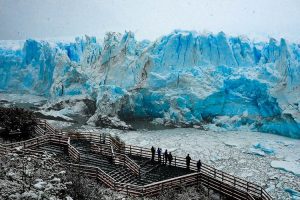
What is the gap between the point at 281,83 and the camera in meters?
25.8

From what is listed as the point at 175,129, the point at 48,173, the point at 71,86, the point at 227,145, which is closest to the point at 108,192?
the point at 48,173

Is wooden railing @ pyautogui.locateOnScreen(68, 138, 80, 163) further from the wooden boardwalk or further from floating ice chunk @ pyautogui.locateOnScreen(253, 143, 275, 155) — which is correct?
floating ice chunk @ pyautogui.locateOnScreen(253, 143, 275, 155)

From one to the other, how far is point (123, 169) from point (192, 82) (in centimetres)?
1628

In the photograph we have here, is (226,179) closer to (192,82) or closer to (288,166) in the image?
(288,166)

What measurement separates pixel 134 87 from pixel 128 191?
755 inches

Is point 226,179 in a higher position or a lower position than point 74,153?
lower

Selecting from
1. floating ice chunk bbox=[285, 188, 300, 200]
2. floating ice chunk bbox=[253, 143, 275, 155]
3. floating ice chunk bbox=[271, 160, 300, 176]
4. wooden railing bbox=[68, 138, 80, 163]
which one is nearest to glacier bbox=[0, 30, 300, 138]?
floating ice chunk bbox=[253, 143, 275, 155]

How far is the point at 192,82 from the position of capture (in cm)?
2780

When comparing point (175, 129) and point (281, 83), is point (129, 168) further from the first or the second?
point (281, 83)

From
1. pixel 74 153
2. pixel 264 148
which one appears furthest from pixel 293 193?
pixel 74 153

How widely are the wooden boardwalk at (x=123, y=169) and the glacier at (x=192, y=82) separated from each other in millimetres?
12531

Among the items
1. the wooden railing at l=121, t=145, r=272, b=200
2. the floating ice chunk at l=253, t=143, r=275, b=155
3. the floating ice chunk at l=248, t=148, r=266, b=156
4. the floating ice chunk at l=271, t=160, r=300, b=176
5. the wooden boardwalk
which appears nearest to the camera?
the wooden boardwalk

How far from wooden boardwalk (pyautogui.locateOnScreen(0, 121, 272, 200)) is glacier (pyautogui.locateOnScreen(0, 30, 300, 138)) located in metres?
12.5

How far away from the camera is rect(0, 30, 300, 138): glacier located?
85.0 ft
